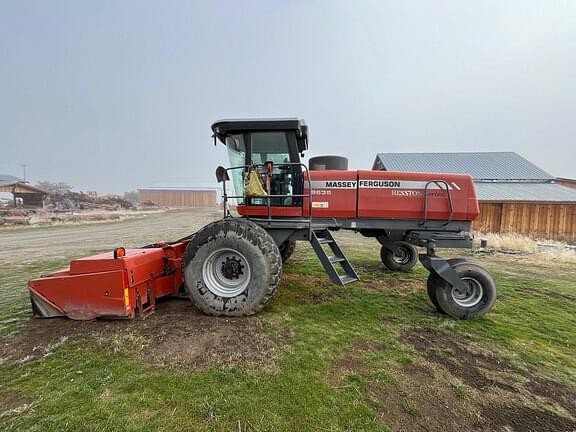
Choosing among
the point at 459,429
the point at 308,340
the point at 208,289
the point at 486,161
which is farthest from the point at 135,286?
the point at 486,161

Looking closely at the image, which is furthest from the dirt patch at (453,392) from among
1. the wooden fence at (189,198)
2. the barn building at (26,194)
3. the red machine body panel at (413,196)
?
the wooden fence at (189,198)

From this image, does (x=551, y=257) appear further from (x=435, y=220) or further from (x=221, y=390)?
(x=221, y=390)

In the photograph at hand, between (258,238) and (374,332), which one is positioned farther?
(258,238)

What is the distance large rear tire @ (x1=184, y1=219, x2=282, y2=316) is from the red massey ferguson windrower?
0.01 m

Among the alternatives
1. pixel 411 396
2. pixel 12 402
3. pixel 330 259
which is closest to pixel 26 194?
pixel 12 402

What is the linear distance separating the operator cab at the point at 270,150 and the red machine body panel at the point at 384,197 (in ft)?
0.77

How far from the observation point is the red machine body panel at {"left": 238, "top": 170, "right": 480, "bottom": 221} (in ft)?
13.2

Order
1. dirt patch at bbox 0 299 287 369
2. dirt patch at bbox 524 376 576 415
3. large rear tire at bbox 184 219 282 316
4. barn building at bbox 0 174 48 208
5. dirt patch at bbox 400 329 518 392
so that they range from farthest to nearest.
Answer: barn building at bbox 0 174 48 208, large rear tire at bbox 184 219 282 316, dirt patch at bbox 0 299 287 369, dirt patch at bbox 400 329 518 392, dirt patch at bbox 524 376 576 415

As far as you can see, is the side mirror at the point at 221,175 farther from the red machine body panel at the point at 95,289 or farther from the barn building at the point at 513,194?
the barn building at the point at 513,194

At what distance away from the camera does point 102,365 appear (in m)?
2.50

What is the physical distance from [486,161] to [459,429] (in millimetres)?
27245

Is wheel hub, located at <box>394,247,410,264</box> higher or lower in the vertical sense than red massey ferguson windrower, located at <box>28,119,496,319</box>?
lower

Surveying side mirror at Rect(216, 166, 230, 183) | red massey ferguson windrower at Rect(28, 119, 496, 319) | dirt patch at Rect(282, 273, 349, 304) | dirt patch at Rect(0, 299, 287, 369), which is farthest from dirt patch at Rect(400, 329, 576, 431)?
side mirror at Rect(216, 166, 230, 183)

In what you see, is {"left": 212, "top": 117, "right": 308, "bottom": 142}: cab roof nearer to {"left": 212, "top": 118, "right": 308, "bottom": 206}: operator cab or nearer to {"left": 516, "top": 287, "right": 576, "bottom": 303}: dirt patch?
{"left": 212, "top": 118, "right": 308, "bottom": 206}: operator cab
